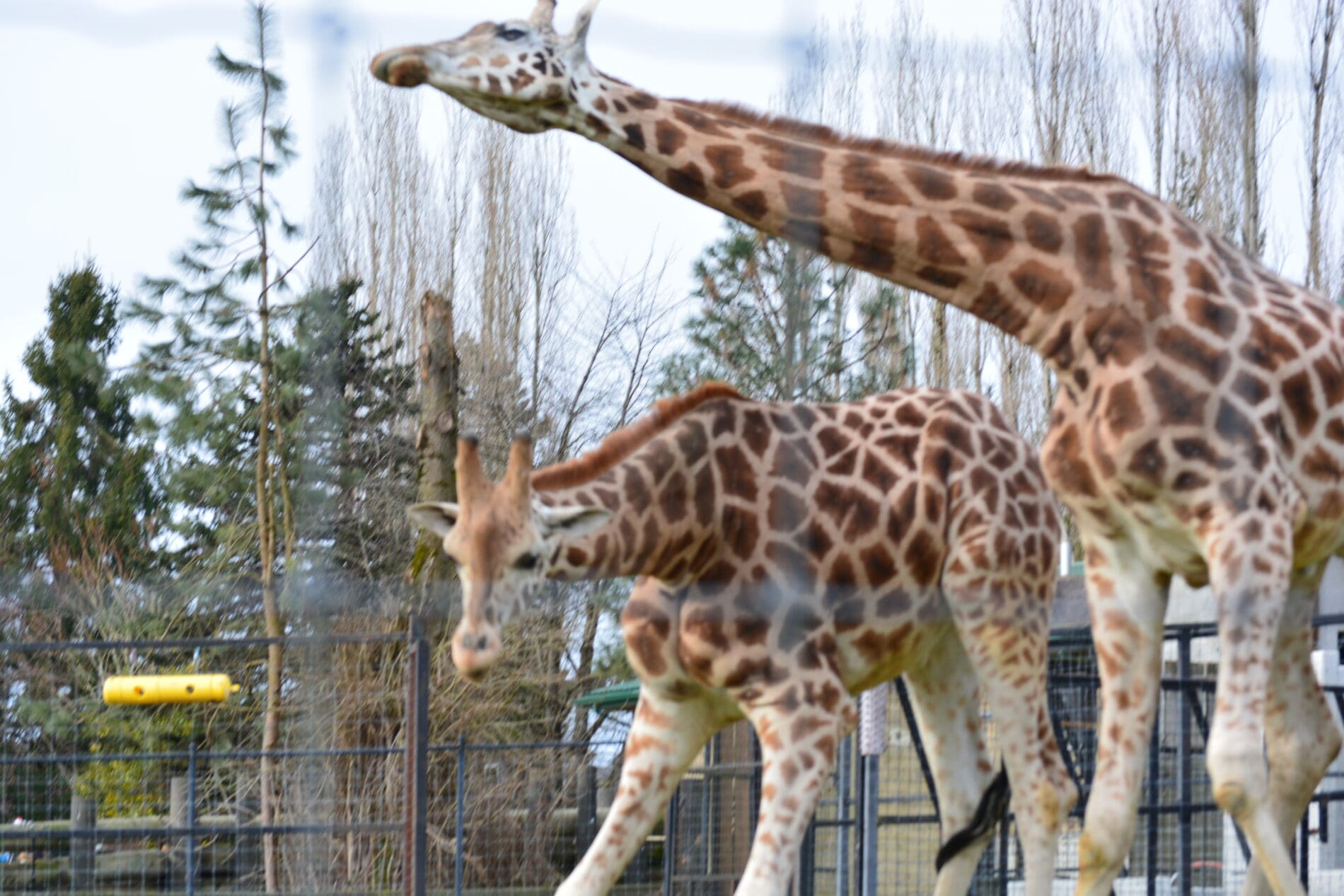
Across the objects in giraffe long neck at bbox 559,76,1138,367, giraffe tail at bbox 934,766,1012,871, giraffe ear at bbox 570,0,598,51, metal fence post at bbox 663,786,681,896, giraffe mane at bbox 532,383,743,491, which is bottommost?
metal fence post at bbox 663,786,681,896

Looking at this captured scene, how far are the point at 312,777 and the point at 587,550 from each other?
73 centimetres

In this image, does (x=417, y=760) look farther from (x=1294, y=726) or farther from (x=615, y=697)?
(x=615, y=697)

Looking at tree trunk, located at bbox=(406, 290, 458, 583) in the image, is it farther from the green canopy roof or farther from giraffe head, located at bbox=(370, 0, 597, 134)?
the green canopy roof

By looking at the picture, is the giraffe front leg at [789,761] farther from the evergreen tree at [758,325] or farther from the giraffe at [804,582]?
the evergreen tree at [758,325]

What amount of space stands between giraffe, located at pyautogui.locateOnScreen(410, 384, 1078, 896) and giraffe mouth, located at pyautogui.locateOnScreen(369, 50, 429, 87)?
50 cm

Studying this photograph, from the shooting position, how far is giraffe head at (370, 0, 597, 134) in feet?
6.81

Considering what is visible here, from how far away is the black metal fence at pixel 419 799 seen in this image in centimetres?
359

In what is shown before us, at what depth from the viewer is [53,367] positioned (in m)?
4.50

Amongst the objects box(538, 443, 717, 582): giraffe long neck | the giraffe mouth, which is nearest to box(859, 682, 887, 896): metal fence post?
box(538, 443, 717, 582): giraffe long neck

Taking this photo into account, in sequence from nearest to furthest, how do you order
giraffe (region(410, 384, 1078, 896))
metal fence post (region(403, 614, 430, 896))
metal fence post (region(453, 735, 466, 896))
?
giraffe (region(410, 384, 1078, 896))
metal fence post (region(403, 614, 430, 896))
metal fence post (region(453, 735, 466, 896))

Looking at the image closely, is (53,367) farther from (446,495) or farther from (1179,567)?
(1179,567)

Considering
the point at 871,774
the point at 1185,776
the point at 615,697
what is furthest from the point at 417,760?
the point at 615,697

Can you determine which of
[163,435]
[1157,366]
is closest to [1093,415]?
[1157,366]

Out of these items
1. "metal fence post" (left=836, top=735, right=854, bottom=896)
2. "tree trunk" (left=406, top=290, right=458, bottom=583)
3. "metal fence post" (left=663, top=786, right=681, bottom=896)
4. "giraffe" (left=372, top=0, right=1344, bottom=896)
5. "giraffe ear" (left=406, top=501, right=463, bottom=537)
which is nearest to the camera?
"giraffe" (left=372, top=0, right=1344, bottom=896)
